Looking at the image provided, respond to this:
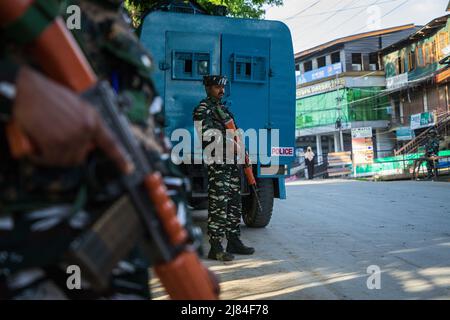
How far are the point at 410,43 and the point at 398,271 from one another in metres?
29.4

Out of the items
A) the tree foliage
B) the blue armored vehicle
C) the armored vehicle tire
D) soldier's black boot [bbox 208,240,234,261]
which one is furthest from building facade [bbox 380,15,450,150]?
soldier's black boot [bbox 208,240,234,261]

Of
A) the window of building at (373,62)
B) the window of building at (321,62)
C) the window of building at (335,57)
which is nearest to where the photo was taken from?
the window of building at (373,62)

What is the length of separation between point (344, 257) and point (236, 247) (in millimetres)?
1069

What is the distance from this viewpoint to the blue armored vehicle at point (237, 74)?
17.6 ft

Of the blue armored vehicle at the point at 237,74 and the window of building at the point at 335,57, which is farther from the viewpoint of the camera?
the window of building at the point at 335,57

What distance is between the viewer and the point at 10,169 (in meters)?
1.01

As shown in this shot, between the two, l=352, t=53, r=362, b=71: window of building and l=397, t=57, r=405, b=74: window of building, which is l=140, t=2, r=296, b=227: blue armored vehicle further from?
l=352, t=53, r=362, b=71: window of building

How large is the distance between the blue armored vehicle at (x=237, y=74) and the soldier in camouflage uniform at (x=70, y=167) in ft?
13.0

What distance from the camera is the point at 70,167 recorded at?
0.99 m

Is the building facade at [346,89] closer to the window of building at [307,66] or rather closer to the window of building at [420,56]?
the window of building at [307,66]

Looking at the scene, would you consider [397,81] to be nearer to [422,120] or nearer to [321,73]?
[422,120]

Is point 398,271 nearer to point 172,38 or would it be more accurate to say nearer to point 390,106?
point 172,38

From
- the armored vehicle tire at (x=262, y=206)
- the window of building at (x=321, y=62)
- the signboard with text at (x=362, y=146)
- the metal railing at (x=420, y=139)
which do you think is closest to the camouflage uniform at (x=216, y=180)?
the armored vehicle tire at (x=262, y=206)
